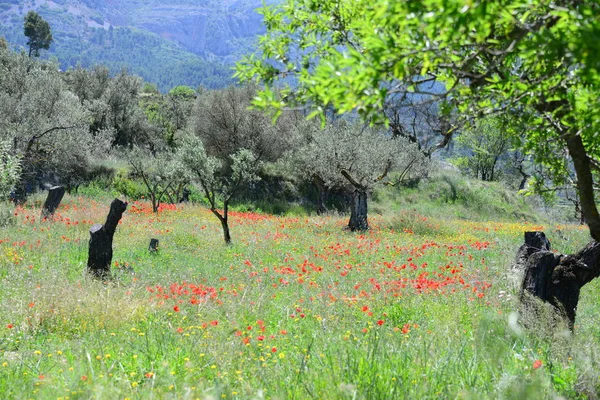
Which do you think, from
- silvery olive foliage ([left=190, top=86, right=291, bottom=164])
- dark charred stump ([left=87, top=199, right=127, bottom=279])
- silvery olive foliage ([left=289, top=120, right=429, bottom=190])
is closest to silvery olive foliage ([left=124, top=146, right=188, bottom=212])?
silvery olive foliage ([left=190, top=86, right=291, bottom=164])

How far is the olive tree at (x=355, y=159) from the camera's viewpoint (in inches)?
899

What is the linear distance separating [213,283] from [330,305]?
3.43 meters

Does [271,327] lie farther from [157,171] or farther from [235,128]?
[235,128]

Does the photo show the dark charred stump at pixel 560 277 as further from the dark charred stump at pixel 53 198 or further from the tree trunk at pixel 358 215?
the dark charred stump at pixel 53 198

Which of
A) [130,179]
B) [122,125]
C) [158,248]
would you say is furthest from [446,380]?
[122,125]

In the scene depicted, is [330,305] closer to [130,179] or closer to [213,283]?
[213,283]

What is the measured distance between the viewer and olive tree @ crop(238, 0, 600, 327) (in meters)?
2.71

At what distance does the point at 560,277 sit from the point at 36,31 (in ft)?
392

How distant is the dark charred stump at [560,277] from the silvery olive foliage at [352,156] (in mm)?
16466

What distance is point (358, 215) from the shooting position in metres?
22.0

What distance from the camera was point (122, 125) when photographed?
1812 inches

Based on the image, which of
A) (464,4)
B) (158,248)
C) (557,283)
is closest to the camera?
(464,4)

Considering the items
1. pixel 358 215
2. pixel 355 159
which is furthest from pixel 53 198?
pixel 355 159

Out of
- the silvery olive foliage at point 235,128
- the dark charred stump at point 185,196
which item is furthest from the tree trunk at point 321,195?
the dark charred stump at point 185,196
